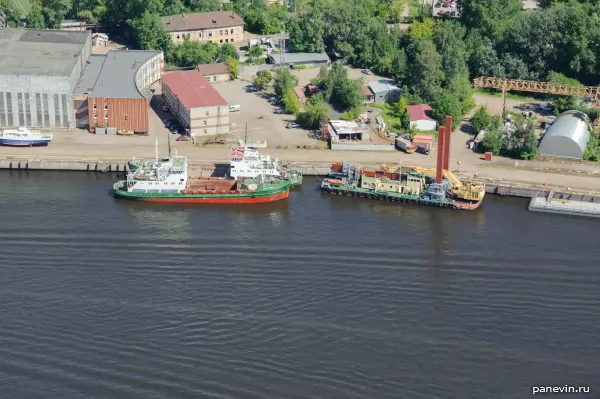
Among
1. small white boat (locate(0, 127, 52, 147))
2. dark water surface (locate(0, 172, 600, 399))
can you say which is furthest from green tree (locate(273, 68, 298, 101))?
small white boat (locate(0, 127, 52, 147))

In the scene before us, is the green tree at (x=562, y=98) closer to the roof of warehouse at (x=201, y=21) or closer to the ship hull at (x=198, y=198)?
the ship hull at (x=198, y=198)

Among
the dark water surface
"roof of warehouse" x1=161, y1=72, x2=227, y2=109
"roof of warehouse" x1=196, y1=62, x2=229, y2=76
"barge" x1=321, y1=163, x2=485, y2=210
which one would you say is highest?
"roof of warehouse" x1=196, y1=62, x2=229, y2=76

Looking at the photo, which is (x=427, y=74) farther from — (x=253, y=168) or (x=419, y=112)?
(x=253, y=168)

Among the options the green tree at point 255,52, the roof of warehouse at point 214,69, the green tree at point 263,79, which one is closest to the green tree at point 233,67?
the roof of warehouse at point 214,69

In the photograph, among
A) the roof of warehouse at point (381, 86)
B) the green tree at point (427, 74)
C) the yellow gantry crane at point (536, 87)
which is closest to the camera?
the yellow gantry crane at point (536, 87)

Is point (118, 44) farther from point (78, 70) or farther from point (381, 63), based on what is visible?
point (381, 63)

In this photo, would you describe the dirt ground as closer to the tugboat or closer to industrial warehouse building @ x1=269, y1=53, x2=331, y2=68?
the tugboat

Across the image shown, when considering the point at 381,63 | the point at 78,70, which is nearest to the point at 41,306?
the point at 78,70
